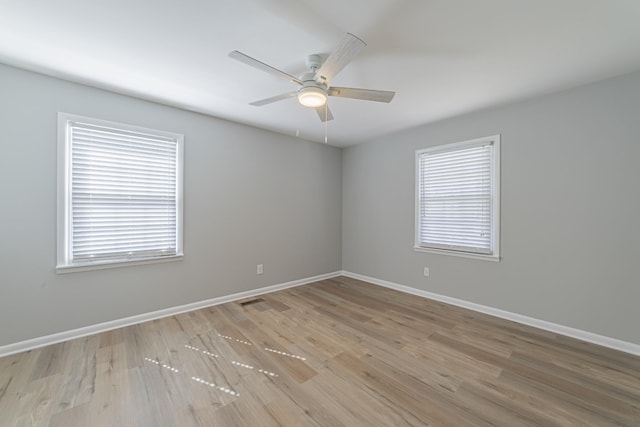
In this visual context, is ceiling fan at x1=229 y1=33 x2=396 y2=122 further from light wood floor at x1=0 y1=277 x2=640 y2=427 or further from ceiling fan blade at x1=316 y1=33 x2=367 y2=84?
light wood floor at x1=0 y1=277 x2=640 y2=427

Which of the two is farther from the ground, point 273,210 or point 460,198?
point 460,198

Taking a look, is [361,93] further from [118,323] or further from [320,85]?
[118,323]

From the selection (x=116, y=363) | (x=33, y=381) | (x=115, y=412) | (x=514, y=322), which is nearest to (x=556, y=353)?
(x=514, y=322)

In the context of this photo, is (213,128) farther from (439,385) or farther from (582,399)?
(582,399)

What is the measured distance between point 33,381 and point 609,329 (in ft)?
16.0

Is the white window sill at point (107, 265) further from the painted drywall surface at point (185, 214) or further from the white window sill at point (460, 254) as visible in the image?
the white window sill at point (460, 254)

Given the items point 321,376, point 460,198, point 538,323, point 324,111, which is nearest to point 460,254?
point 460,198

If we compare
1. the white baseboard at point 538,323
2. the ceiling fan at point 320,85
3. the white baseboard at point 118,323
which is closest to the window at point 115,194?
the white baseboard at point 118,323

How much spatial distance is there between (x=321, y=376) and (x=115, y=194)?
2.74 meters

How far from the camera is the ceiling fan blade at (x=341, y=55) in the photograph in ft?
4.84

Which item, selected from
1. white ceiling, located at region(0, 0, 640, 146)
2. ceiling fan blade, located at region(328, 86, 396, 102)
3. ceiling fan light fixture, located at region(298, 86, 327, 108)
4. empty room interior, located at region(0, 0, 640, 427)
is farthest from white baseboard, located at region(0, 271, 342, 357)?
ceiling fan blade, located at region(328, 86, 396, 102)

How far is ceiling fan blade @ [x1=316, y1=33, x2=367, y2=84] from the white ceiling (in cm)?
23

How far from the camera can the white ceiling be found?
156cm

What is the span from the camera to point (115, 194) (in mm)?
2668
